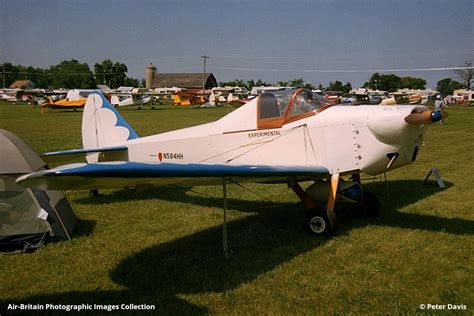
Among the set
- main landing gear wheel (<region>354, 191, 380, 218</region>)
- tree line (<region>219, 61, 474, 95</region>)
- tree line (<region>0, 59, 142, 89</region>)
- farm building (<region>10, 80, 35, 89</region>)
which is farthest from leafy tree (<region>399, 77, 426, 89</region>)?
main landing gear wheel (<region>354, 191, 380, 218</region>)

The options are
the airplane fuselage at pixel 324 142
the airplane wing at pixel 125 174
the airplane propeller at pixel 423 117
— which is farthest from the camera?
the airplane fuselage at pixel 324 142

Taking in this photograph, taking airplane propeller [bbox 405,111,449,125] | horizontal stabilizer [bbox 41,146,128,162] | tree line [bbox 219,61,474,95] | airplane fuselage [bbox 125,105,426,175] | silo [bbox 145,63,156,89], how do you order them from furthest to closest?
silo [bbox 145,63,156,89] < tree line [bbox 219,61,474,95] < horizontal stabilizer [bbox 41,146,128,162] < airplane fuselage [bbox 125,105,426,175] < airplane propeller [bbox 405,111,449,125]

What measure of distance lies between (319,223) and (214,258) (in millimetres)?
1602

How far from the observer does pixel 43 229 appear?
5.41 meters

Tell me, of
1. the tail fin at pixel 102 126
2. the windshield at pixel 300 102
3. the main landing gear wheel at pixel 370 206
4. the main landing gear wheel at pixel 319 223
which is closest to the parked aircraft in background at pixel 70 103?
the tail fin at pixel 102 126

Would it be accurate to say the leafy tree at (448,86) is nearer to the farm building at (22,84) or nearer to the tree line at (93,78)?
the tree line at (93,78)

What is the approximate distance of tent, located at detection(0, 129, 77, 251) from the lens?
17.1 feet

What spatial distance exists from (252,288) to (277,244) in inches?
52.9

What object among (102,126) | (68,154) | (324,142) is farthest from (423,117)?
(102,126)

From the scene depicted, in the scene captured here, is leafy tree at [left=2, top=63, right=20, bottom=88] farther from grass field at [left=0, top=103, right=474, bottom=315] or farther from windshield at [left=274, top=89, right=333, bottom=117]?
windshield at [left=274, top=89, right=333, bottom=117]

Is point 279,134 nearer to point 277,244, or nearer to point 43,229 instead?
point 277,244

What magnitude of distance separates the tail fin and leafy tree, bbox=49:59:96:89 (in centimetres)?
10235

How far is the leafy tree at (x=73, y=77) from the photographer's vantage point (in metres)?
106

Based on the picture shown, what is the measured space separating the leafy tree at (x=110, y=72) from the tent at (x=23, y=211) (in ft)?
367
